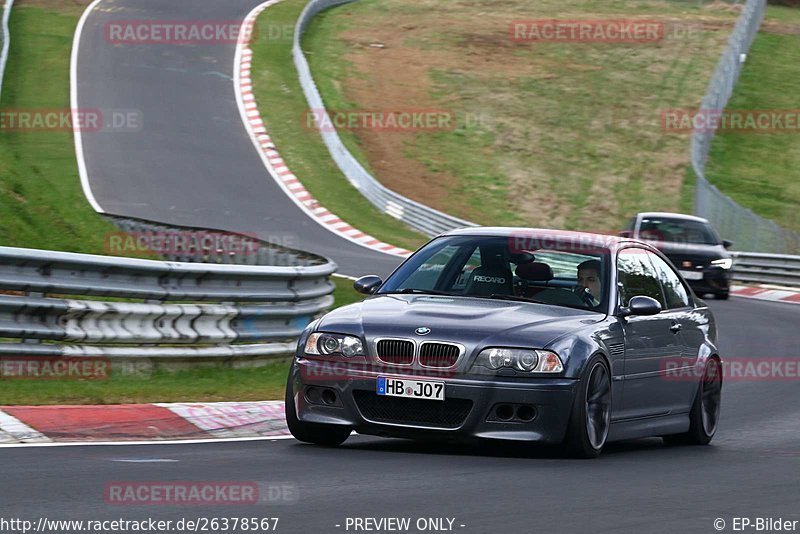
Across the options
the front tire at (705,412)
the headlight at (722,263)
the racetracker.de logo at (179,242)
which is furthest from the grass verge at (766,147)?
the front tire at (705,412)

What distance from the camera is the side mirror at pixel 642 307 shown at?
9312 millimetres

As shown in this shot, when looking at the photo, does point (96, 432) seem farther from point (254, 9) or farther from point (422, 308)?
point (254, 9)

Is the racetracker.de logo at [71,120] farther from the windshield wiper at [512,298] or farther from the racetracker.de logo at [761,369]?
the windshield wiper at [512,298]

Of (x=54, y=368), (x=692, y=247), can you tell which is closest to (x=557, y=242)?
(x=54, y=368)

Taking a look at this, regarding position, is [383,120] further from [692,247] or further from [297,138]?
[692,247]

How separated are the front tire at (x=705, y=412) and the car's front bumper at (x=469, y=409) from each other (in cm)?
228

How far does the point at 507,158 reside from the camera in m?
39.1

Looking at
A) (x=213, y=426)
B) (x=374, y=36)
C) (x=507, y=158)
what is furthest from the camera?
(x=374, y=36)

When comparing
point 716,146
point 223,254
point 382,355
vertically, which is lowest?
point 716,146

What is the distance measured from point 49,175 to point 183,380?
A: 1983 cm

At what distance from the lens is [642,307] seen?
30.6ft

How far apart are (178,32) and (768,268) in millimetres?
23182

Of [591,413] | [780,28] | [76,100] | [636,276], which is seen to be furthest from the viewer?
[780,28]

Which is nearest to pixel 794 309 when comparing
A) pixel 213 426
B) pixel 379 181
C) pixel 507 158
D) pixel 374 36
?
pixel 379 181
